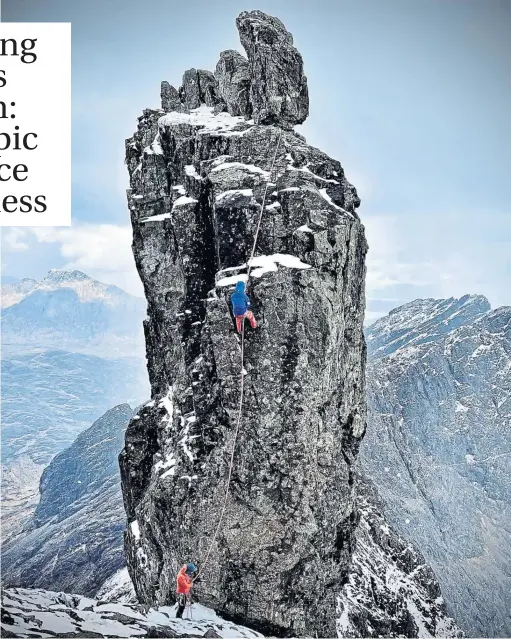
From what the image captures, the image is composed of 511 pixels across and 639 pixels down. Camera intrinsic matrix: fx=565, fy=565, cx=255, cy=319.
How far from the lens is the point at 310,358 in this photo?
22078 mm

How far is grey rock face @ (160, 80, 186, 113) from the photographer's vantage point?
32.7 m

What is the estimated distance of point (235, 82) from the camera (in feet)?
93.1

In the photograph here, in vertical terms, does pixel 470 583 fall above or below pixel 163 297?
below

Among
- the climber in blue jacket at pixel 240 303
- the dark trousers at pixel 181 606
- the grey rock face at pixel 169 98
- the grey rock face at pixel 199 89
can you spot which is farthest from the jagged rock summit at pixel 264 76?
the dark trousers at pixel 181 606

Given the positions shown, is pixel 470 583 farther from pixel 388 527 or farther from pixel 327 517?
pixel 327 517

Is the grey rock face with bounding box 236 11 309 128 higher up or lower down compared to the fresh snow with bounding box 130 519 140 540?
higher up

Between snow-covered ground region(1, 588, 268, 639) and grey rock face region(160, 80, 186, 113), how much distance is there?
25.4 m

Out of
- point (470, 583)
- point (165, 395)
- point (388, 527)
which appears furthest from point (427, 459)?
point (165, 395)

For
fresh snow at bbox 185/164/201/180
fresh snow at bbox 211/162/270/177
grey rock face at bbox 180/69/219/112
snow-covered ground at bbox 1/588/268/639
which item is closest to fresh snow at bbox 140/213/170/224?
fresh snow at bbox 185/164/201/180

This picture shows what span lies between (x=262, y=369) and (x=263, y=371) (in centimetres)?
9

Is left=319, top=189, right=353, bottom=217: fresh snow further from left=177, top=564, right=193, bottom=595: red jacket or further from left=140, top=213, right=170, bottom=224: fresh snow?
left=177, top=564, right=193, bottom=595: red jacket

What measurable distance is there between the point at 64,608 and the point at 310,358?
12846 mm

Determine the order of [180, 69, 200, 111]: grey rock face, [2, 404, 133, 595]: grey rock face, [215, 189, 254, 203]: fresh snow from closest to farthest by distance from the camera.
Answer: [215, 189, 254, 203]: fresh snow, [180, 69, 200, 111]: grey rock face, [2, 404, 133, 595]: grey rock face

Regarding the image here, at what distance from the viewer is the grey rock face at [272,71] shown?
86.2 feet
